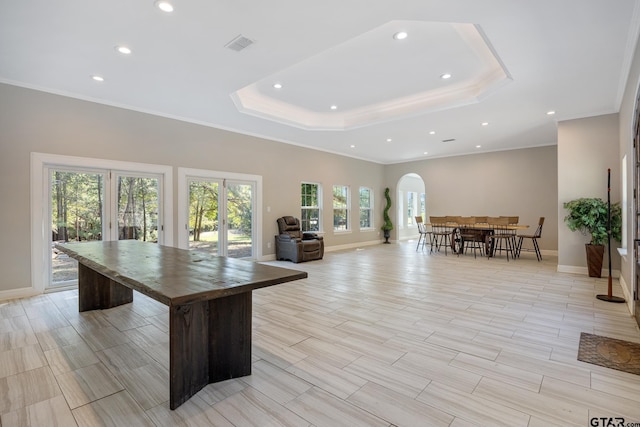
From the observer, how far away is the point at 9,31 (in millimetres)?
2951

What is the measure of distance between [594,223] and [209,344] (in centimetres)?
611

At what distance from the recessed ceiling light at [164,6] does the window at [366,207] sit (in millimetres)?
8132

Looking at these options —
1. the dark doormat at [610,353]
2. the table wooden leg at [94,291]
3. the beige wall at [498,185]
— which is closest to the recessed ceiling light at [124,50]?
the table wooden leg at [94,291]

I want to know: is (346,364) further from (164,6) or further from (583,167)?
(583,167)

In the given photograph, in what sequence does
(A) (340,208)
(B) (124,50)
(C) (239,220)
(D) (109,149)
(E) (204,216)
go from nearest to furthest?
1. (B) (124,50)
2. (D) (109,149)
3. (E) (204,216)
4. (C) (239,220)
5. (A) (340,208)

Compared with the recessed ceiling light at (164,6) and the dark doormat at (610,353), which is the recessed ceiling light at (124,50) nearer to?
the recessed ceiling light at (164,6)

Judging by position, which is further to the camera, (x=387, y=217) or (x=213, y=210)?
(x=387, y=217)

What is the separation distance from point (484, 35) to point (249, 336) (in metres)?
3.54

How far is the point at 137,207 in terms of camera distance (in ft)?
17.3

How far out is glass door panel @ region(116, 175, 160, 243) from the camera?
16.7 feet

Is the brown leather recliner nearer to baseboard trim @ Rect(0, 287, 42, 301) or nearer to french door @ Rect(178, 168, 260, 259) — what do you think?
french door @ Rect(178, 168, 260, 259)

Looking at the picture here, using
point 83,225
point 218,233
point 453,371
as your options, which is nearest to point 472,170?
point 218,233

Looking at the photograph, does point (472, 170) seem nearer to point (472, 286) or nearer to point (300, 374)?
point (472, 286)

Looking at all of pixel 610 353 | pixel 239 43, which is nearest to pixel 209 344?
pixel 239 43
